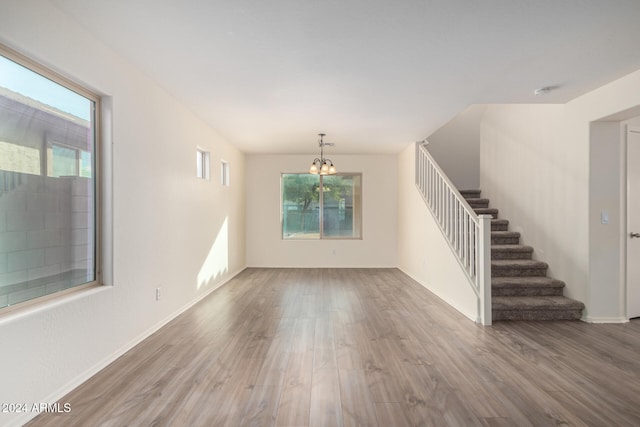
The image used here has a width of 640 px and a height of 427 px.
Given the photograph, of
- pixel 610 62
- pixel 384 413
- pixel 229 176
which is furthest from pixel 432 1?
pixel 229 176

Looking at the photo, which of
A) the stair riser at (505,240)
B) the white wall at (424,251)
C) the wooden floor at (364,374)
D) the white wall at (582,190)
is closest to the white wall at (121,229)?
the wooden floor at (364,374)

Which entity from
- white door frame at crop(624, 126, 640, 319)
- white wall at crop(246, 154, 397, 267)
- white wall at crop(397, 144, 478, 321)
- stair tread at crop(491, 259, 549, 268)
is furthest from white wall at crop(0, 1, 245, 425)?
white door frame at crop(624, 126, 640, 319)

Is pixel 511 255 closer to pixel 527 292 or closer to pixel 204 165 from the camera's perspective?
pixel 527 292

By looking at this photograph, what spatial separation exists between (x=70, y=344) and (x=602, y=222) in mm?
5092

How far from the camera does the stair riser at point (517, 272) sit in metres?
4.40

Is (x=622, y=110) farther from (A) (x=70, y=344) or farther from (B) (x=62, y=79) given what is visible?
(A) (x=70, y=344)

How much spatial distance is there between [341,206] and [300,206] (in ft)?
3.08

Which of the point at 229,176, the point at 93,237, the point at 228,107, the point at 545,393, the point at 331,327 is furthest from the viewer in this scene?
the point at 229,176

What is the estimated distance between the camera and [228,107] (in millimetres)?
4141

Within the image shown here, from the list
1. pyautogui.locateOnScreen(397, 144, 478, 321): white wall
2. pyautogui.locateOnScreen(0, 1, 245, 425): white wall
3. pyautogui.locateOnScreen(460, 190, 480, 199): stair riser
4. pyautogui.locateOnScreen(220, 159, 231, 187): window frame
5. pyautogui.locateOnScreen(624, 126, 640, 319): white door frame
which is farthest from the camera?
pyautogui.locateOnScreen(460, 190, 480, 199): stair riser

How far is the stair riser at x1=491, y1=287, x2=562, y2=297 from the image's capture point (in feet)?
13.5

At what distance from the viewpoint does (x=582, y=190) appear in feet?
12.5

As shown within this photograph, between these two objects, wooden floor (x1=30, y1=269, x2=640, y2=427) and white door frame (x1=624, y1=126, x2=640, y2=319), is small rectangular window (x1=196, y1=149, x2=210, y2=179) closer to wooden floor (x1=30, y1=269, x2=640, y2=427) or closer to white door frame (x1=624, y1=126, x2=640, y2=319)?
wooden floor (x1=30, y1=269, x2=640, y2=427)

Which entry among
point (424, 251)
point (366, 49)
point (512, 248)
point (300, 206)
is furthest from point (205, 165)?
point (512, 248)
